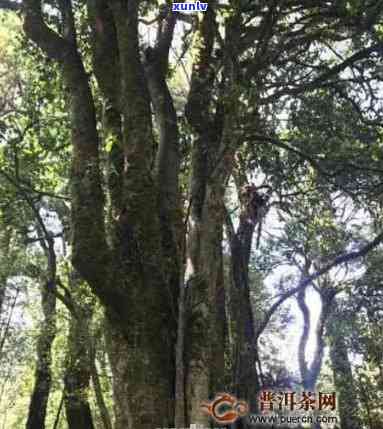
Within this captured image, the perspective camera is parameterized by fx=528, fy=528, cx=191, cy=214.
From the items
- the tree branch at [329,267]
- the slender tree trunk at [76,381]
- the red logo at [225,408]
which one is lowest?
the red logo at [225,408]

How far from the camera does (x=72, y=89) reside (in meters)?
5.04

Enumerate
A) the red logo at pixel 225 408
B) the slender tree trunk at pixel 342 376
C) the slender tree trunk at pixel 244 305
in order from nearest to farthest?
the red logo at pixel 225 408, the slender tree trunk at pixel 244 305, the slender tree trunk at pixel 342 376

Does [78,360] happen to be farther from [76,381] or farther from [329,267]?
[329,267]

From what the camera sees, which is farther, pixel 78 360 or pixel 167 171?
pixel 78 360

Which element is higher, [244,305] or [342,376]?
[342,376]

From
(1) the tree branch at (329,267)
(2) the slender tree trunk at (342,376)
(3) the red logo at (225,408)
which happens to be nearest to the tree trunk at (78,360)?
(1) the tree branch at (329,267)

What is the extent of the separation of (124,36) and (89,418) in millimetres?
7267

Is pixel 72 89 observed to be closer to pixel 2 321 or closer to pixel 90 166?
pixel 90 166

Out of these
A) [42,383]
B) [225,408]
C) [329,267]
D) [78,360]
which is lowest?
[225,408]

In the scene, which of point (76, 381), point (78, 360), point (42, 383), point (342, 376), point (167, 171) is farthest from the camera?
point (342, 376)

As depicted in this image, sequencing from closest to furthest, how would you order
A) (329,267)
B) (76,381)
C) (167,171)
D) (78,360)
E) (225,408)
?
(225,408), (167,171), (329,267), (78,360), (76,381)

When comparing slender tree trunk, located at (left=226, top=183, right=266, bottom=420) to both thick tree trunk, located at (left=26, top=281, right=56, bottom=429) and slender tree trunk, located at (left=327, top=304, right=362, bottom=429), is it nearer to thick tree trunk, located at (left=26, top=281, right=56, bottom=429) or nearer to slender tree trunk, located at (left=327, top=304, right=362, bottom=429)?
thick tree trunk, located at (left=26, top=281, right=56, bottom=429)

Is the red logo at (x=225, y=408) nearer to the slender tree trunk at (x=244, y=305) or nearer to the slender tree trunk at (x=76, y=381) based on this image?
the slender tree trunk at (x=244, y=305)

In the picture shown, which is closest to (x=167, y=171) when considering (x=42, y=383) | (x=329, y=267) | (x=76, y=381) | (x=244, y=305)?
(x=244, y=305)
